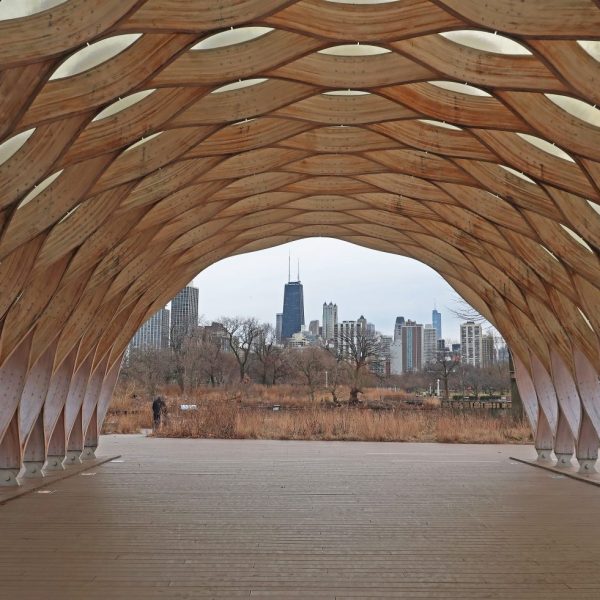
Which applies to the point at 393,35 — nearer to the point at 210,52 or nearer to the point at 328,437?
the point at 210,52

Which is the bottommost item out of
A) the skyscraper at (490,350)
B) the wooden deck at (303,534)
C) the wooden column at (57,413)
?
the wooden deck at (303,534)

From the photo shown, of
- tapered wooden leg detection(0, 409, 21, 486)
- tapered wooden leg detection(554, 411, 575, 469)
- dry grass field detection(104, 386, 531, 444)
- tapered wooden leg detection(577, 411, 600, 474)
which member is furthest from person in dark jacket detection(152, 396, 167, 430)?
tapered wooden leg detection(577, 411, 600, 474)

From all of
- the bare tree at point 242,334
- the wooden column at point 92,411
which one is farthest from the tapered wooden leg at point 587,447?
the bare tree at point 242,334

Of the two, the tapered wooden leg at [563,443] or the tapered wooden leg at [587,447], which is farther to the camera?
the tapered wooden leg at [563,443]

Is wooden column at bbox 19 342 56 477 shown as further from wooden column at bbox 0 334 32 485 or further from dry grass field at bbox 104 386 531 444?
dry grass field at bbox 104 386 531 444

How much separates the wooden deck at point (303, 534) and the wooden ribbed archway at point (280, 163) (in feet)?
10.5

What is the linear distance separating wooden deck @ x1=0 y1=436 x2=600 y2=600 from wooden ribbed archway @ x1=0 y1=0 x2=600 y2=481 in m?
3.21

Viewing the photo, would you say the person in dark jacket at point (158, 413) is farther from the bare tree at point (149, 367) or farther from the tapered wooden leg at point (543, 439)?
the bare tree at point (149, 367)

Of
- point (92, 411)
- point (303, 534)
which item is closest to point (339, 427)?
point (92, 411)

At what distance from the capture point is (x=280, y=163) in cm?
1856

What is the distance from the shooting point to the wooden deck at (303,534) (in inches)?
374

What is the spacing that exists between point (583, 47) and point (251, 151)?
9.26 meters

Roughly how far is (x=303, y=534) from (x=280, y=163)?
9668 mm

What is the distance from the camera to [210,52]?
480 inches
